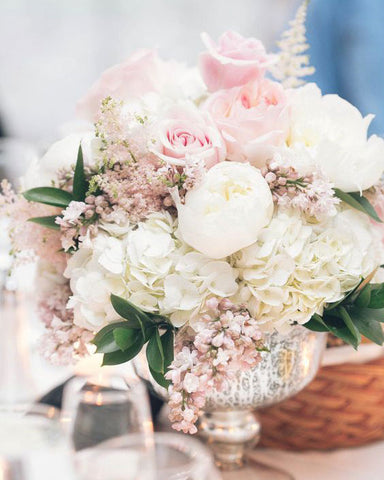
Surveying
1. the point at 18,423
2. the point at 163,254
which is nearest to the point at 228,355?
the point at 163,254

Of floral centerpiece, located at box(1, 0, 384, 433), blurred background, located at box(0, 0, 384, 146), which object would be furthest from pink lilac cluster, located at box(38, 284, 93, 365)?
blurred background, located at box(0, 0, 384, 146)

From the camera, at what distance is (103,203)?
579 mm

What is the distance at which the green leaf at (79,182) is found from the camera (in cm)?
59

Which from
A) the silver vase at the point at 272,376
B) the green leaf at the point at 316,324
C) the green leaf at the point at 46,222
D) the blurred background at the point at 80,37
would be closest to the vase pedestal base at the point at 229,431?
the silver vase at the point at 272,376

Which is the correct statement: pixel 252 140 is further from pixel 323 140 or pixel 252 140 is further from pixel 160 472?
pixel 160 472

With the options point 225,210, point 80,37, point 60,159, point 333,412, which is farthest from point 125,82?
point 80,37

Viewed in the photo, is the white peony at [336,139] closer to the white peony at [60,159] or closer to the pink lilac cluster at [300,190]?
the pink lilac cluster at [300,190]

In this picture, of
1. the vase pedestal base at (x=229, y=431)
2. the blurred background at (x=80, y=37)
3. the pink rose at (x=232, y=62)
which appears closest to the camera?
the pink rose at (x=232, y=62)

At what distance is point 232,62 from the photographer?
60 cm

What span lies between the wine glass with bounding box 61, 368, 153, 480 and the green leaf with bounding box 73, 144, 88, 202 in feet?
0.77

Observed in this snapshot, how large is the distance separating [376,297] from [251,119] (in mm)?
203

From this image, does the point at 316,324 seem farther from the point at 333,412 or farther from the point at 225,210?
the point at 333,412

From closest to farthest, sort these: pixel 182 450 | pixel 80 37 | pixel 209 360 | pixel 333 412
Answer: pixel 209 360 < pixel 182 450 < pixel 333 412 < pixel 80 37

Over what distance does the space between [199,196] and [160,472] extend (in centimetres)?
34
